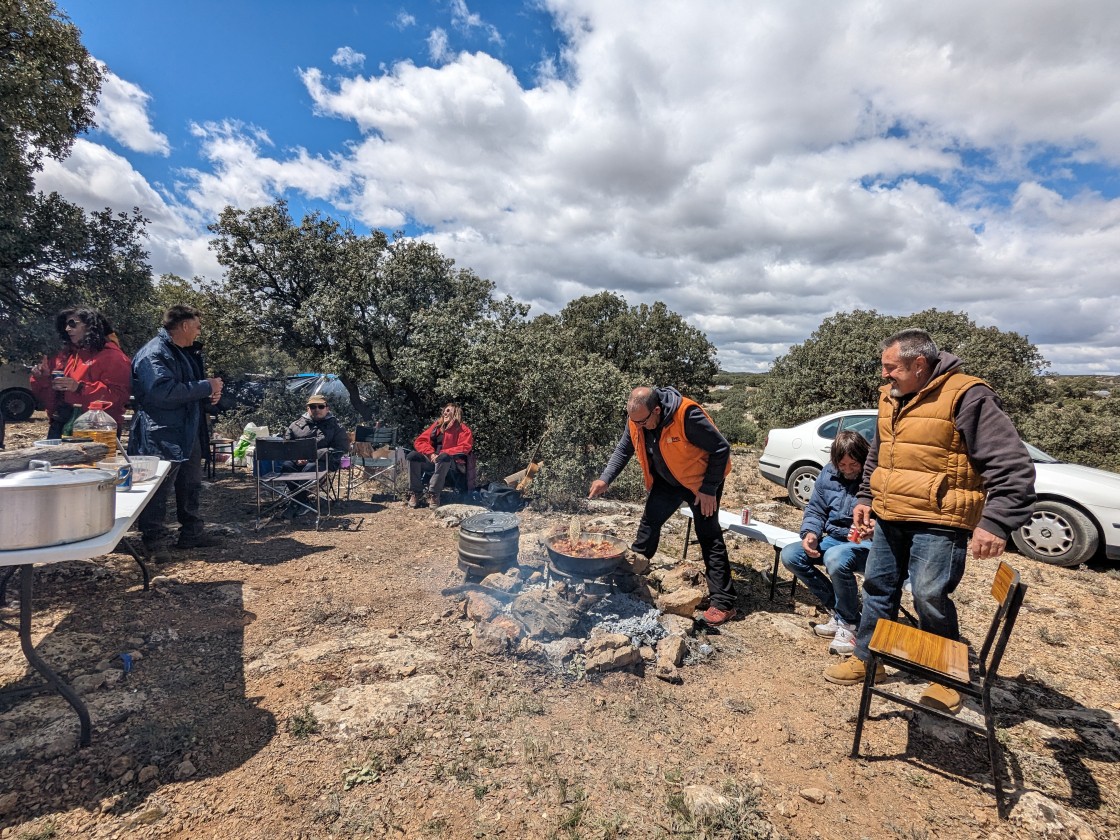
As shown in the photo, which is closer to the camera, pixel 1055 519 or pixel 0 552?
pixel 0 552

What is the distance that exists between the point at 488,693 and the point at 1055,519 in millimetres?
5739

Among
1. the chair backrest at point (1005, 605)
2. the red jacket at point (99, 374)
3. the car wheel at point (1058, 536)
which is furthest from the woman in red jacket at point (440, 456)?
the car wheel at point (1058, 536)

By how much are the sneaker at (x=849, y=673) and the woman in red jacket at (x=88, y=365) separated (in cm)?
547

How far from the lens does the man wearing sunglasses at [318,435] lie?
19.5 feet

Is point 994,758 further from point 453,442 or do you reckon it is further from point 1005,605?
point 453,442

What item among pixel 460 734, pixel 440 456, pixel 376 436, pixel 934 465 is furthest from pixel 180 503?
pixel 934 465

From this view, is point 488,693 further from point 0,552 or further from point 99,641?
point 99,641

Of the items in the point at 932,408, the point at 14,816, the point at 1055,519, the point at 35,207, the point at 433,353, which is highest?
the point at 35,207

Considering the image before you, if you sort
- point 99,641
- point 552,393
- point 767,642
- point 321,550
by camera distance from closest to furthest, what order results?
1. point 99,641
2. point 767,642
3. point 321,550
4. point 552,393

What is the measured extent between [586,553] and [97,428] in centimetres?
326

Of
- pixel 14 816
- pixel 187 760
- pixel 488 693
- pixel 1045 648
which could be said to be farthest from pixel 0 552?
pixel 1045 648

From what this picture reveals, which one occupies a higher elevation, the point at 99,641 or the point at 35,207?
the point at 35,207

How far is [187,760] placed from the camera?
211cm

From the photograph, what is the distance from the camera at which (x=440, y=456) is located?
6465 millimetres
